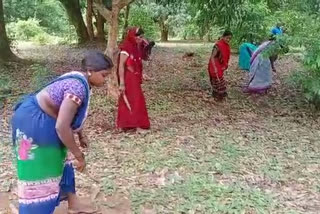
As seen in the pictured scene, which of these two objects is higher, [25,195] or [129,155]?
[25,195]

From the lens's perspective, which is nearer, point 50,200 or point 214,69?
point 50,200

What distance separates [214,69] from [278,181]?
3.76 metres

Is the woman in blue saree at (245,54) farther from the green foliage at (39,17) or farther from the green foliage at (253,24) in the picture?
the green foliage at (39,17)

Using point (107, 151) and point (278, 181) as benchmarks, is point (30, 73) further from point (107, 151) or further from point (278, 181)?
point (278, 181)

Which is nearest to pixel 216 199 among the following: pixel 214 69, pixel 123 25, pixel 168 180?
pixel 168 180

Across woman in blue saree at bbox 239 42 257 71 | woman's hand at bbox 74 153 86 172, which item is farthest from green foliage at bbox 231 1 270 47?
woman's hand at bbox 74 153 86 172

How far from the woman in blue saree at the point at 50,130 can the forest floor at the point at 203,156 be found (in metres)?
0.96

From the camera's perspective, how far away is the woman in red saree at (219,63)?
809 centimetres

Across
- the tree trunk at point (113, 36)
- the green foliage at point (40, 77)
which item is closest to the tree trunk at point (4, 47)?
the green foliage at point (40, 77)

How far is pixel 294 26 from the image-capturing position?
304 inches

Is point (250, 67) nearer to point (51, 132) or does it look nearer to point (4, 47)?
point (4, 47)

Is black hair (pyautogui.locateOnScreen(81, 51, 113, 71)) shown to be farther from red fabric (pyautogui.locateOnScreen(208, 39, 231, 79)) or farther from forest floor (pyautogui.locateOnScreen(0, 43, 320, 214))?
red fabric (pyautogui.locateOnScreen(208, 39, 231, 79))

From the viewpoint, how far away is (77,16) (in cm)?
1800

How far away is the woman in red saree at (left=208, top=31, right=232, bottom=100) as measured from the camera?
8086 millimetres
